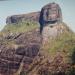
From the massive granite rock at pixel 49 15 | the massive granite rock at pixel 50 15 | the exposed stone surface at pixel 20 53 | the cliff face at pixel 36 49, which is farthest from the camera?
the massive granite rock at pixel 50 15

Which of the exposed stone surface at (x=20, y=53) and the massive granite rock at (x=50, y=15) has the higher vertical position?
the massive granite rock at (x=50, y=15)

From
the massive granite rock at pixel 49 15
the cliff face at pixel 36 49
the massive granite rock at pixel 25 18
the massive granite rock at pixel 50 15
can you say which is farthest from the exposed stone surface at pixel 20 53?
the massive granite rock at pixel 25 18

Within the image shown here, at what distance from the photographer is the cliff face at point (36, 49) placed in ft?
121

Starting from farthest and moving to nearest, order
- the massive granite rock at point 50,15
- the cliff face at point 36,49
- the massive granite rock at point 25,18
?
the massive granite rock at point 25,18 → the massive granite rock at point 50,15 → the cliff face at point 36,49

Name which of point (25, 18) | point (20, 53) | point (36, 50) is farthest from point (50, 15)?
point (20, 53)

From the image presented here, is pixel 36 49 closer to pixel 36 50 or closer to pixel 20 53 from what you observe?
pixel 36 50

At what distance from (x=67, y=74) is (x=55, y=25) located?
16.2 metres

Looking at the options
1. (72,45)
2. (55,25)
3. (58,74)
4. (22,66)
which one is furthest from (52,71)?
(55,25)

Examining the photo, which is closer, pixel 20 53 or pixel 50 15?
pixel 20 53

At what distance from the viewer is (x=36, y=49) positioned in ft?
140

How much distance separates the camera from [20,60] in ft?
142

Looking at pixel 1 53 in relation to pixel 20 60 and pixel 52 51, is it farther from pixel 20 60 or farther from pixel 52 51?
pixel 52 51

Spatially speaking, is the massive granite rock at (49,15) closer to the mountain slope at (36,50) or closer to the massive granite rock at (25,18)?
the massive granite rock at (25,18)

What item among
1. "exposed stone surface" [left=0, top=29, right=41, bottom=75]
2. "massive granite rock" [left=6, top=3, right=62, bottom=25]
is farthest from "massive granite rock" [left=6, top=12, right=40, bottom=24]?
"exposed stone surface" [left=0, top=29, right=41, bottom=75]
